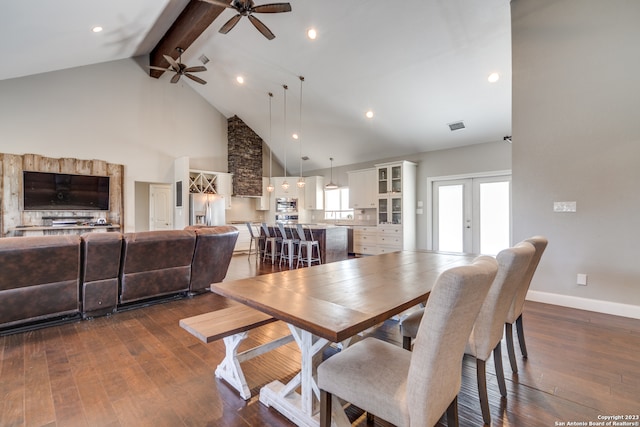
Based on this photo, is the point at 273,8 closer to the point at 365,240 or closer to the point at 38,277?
the point at 38,277

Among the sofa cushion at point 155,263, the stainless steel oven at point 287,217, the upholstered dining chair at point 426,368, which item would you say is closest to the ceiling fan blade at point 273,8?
the sofa cushion at point 155,263

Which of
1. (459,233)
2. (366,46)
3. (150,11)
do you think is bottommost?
(459,233)

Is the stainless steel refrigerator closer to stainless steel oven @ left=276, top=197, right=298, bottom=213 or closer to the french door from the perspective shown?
stainless steel oven @ left=276, top=197, right=298, bottom=213

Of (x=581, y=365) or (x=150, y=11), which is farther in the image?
(x=150, y=11)

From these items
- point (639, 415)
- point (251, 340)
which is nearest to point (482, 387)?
point (639, 415)

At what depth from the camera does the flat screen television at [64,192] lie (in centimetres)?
567

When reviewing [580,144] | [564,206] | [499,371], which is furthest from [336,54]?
[499,371]

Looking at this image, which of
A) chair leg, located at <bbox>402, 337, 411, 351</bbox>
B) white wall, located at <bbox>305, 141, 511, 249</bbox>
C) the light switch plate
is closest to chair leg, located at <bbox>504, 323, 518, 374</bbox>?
chair leg, located at <bbox>402, 337, 411, 351</bbox>

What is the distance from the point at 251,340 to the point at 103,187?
6.10 m

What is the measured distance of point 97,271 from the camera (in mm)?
3037

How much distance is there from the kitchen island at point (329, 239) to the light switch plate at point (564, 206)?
391 centimetres

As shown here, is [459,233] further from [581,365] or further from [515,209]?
[581,365]

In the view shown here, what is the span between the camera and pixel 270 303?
1392 millimetres

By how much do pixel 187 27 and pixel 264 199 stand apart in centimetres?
524
